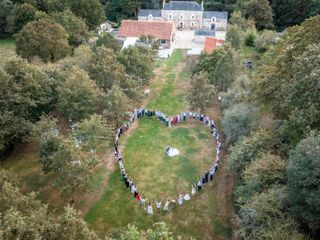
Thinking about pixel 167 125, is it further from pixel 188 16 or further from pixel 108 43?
pixel 188 16

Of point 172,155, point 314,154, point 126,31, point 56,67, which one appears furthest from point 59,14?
point 314,154

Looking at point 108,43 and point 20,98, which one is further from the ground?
point 20,98

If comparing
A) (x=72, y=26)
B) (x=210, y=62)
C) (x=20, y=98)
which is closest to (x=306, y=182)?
(x=20, y=98)

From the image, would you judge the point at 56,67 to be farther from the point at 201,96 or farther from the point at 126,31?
the point at 126,31

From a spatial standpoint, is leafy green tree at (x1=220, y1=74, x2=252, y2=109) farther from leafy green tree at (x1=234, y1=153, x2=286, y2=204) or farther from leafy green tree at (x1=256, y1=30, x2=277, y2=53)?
leafy green tree at (x1=256, y1=30, x2=277, y2=53)

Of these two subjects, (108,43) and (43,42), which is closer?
(43,42)

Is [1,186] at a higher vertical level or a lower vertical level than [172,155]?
higher

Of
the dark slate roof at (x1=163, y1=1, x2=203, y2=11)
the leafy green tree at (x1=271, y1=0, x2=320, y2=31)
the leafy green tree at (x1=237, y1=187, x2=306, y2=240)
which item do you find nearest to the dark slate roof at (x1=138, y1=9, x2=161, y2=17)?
the dark slate roof at (x1=163, y1=1, x2=203, y2=11)
